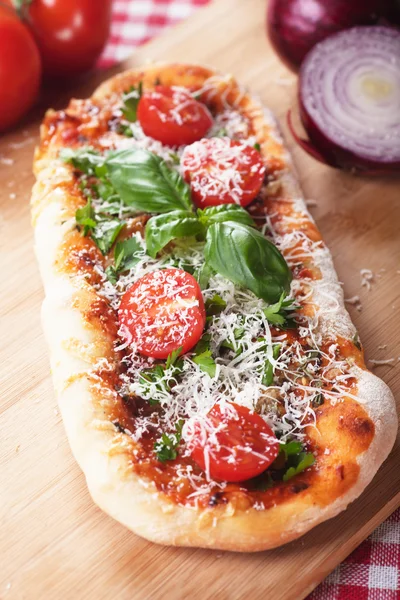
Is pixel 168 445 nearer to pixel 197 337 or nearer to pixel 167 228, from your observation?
pixel 197 337

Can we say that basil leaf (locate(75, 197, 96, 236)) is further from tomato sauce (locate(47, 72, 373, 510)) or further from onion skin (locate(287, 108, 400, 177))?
onion skin (locate(287, 108, 400, 177))

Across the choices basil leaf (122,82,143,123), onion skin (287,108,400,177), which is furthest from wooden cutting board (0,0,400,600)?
basil leaf (122,82,143,123)

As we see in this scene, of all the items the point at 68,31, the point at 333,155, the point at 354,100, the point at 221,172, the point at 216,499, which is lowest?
the point at 333,155

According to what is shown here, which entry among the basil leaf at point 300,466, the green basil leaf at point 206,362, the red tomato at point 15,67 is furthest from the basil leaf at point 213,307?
the red tomato at point 15,67

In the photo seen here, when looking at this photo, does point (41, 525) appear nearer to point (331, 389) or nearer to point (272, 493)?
point (272, 493)

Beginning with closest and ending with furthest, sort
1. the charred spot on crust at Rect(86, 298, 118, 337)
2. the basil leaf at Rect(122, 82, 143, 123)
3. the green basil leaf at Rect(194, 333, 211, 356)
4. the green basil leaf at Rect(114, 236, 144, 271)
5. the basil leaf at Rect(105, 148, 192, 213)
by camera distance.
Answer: the green basil leaf at Rect(194, 333, 211, 356), the charred spot on crust at Rect(86, 298, 118, 337), the green basil leaf at Rect(114, 236, 144, 271), the basil leaf at Rect(105, 148, 192, 213), the basil leaf at Rect(122, 82, 143, 123)

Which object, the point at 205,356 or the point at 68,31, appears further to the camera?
the point at 68,31

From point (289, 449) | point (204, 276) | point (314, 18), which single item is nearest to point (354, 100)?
point (314, 18)
